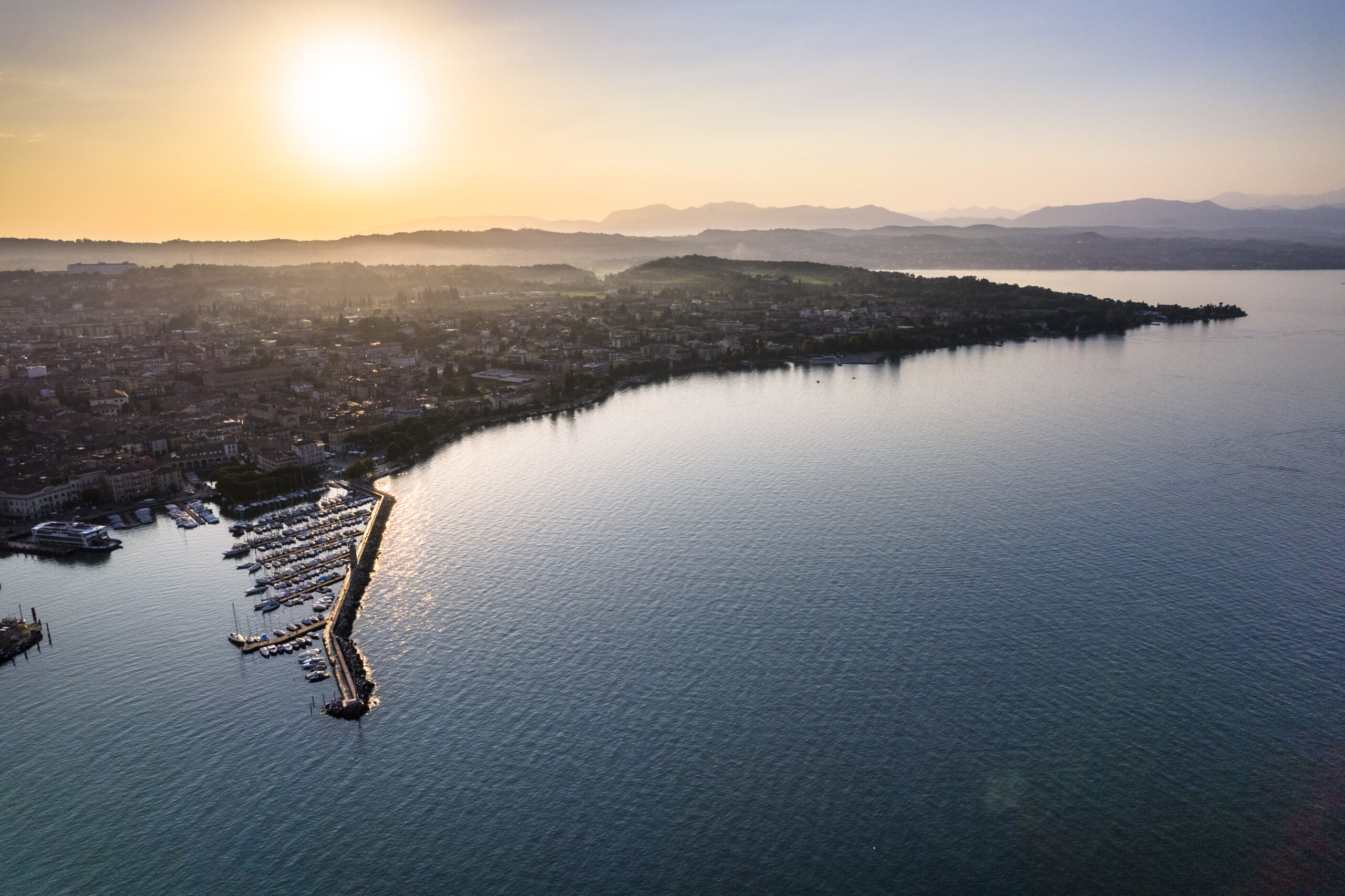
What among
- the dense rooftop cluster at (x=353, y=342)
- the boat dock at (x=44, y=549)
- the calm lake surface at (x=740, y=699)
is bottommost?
the calm lake surface at (x=740, y=699)

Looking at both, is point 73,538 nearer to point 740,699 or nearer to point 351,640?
point 351,640

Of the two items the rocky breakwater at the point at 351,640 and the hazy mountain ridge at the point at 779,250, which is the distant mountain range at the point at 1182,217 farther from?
the rocky breakwater at the point at 351,640

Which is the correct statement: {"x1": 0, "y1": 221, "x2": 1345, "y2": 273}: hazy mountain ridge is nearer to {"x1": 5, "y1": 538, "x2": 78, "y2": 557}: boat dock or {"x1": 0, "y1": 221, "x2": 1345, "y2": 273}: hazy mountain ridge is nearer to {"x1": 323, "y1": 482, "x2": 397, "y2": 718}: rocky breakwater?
{"x1": 5, "y1": 538, "x2": 78, "y2": 557}: boat dock

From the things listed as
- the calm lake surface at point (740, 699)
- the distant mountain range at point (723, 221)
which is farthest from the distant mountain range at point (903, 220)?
the calm lake surface at point (740, 699)

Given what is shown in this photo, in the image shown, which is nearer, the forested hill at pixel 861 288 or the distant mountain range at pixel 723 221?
the forested hill at pixel 861 288

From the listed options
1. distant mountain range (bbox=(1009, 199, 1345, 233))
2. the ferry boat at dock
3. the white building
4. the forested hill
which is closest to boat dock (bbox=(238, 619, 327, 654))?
the ferry boat at dock

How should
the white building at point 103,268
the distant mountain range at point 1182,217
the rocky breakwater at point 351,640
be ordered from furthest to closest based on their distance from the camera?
the distant mountain range at point 1182,217 → the white building at point 103,268 → the rocky breakwater at point 351,640
